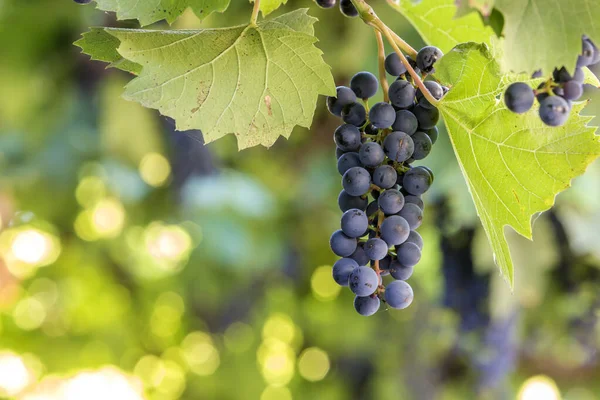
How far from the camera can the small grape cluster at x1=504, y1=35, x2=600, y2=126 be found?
44 centimetres

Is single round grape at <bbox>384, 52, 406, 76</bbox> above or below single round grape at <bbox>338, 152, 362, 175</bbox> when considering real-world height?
above

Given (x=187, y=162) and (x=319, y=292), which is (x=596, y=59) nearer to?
(x=187, y=162)

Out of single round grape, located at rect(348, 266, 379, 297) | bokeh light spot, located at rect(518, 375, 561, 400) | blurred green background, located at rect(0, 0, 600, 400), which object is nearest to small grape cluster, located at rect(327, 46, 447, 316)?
single round grape, located at rect(348, 266, 379, 297)

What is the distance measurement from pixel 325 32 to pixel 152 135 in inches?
27.0

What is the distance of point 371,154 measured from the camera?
21.7 inches

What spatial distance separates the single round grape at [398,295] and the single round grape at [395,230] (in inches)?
1.4

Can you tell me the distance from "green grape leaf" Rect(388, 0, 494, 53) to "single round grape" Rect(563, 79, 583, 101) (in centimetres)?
18

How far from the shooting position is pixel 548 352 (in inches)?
106

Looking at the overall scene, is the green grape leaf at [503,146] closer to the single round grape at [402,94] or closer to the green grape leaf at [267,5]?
the single round grape at [402,94]

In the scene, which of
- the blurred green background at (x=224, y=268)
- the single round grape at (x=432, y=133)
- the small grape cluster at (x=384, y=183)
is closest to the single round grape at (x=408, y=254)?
the small grape cluster at (x=384, y=183)

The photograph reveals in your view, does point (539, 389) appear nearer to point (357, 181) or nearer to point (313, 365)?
point (313, 365)

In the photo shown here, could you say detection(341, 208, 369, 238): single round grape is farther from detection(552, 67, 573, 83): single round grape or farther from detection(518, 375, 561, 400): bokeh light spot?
detection(518, 375, 561, 400): bokeh light spot

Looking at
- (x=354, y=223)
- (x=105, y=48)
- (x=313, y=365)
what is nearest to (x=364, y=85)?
(x=354, y=223)

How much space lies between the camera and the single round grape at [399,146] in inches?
21.3
